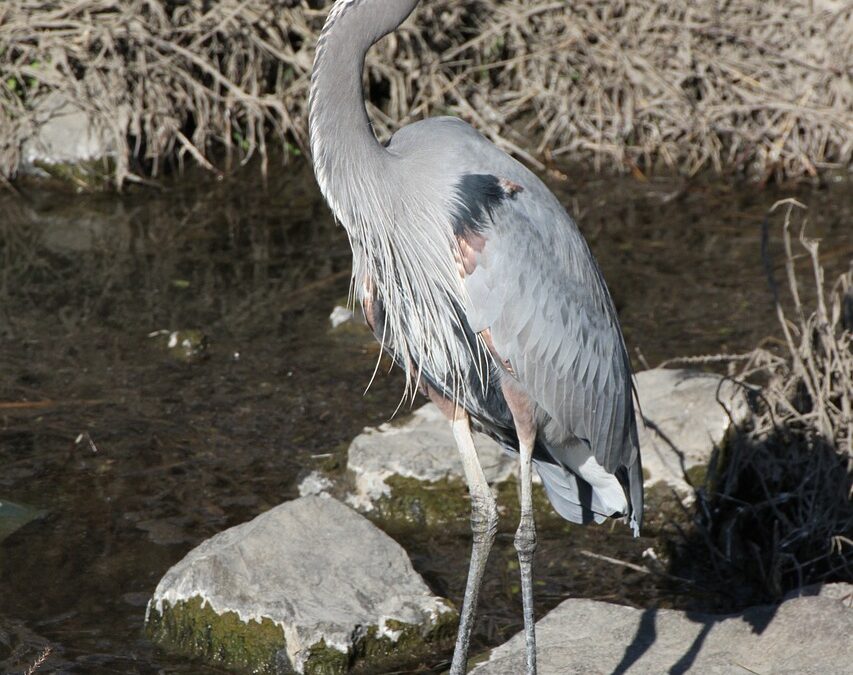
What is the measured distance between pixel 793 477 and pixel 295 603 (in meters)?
2.13

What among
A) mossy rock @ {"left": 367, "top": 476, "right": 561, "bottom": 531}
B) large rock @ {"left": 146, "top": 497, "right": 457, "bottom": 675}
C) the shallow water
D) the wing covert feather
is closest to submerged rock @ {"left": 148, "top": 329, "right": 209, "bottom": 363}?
the shallow water

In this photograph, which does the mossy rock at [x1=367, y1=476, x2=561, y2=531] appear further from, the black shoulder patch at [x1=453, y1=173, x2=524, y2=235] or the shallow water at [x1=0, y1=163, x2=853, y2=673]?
the black shoulder patch at [x1=453, y1=173, x2=524, y2=235]

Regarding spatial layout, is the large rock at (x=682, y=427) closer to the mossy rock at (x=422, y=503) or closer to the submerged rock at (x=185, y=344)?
the mossy rock at (x=422, y=503)

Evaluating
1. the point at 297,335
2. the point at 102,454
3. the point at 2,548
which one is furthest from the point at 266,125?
the point at 2,548

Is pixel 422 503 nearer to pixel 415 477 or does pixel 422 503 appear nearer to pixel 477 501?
pixel 415 477

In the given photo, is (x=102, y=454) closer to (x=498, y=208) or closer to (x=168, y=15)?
(x=498, y=208)

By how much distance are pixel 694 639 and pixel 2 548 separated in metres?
2.93

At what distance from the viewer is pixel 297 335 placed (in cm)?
769

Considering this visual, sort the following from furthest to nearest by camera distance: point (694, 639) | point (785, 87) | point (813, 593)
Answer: point (785, 87)
point (813, 593)
point (694, 639)

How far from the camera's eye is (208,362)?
7.32 m

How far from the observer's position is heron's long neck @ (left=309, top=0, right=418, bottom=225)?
13.1 ft

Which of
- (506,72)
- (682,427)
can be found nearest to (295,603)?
(682,427)

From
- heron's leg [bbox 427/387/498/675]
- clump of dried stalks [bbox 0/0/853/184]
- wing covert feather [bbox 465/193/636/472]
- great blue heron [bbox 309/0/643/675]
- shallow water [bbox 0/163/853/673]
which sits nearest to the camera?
great blue heron [bbox 309/0/643/675]

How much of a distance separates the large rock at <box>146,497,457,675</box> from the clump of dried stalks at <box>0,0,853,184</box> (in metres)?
5.07
